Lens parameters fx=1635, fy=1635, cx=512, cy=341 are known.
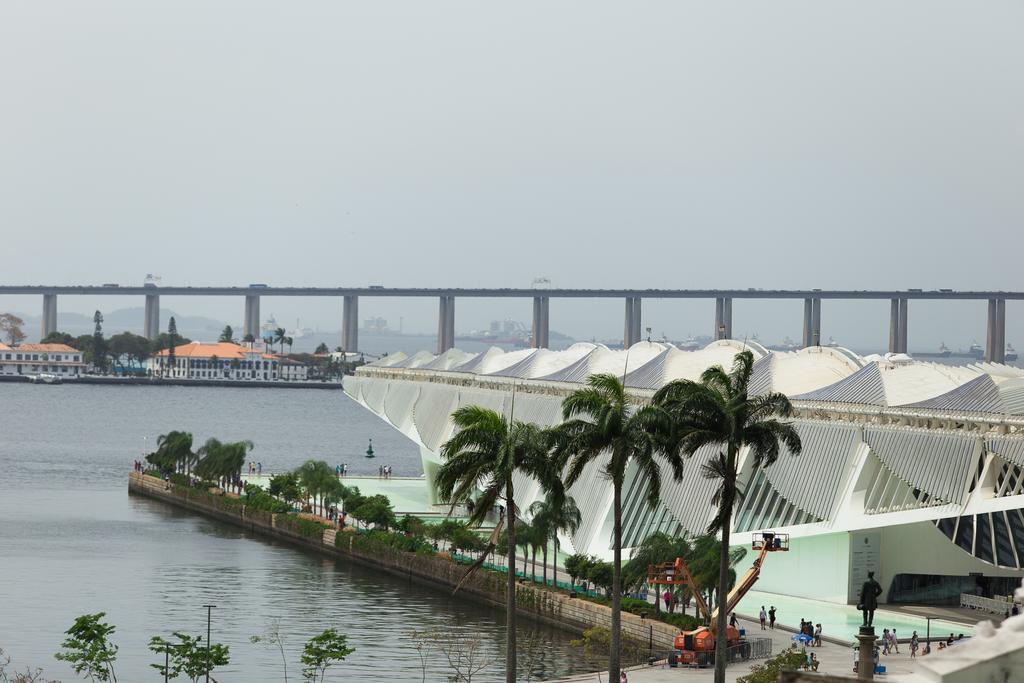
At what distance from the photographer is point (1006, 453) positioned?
38656mm

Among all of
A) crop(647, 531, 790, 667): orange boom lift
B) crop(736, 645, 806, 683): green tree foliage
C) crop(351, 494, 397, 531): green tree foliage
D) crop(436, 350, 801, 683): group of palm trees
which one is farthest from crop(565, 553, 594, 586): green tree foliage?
crop(351, 494, 397, 531): green tree foliage

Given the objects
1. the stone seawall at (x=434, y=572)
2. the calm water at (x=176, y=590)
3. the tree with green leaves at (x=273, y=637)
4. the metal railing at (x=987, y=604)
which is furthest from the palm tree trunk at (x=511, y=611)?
the metal railing at (x=987, y=604)

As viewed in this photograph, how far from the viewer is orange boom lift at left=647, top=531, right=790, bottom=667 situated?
35125mm

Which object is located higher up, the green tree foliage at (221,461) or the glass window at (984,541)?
the glass window at (984,541)

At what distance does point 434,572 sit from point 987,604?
1719 centimetres

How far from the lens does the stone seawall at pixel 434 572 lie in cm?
3894

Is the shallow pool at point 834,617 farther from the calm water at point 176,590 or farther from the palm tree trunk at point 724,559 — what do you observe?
the palm tree trunk at point 724,559

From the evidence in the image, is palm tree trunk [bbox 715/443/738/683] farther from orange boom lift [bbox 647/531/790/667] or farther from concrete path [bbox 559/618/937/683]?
orange boom lift [bbox 647/531/790/667]

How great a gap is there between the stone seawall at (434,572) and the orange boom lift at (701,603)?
998 millimetres

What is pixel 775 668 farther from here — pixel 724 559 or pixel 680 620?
pixel 680 620

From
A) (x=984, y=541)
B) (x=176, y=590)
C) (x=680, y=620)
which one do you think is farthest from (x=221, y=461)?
(x=984, y=541)

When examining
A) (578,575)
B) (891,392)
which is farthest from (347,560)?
(891,392)

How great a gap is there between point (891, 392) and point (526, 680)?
1453cm

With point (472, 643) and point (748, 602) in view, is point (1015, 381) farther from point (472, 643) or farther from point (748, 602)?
point (472, 643)
